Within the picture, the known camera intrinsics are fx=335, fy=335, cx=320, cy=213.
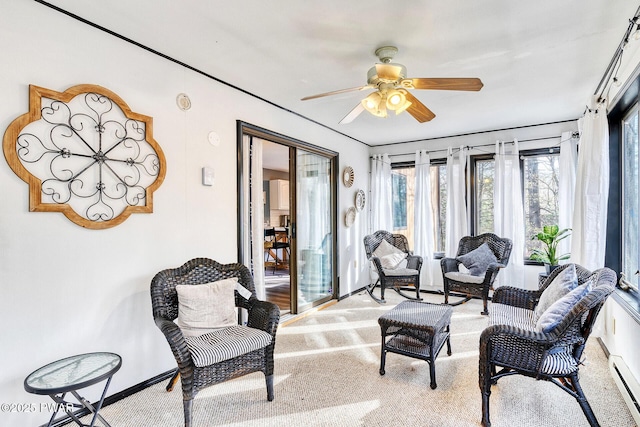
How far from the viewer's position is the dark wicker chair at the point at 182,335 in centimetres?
194

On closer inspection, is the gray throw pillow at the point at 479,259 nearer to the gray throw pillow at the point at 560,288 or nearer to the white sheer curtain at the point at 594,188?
the white sheer curtain at the point at 594,188

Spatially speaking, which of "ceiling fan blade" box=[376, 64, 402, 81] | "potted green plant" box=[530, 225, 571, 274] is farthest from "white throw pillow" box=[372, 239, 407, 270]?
"ceiling fan blade" box=[376, 64, 402, 81]

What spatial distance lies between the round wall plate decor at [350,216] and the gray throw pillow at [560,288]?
9.65 ft

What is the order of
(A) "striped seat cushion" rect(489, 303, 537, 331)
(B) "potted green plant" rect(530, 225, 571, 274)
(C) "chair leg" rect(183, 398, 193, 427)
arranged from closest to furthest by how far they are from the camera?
(C) "chair leg" rect(183, 398, 193, 427) → (A) "striped seat cushion" rect(489, 303, 537, 331) → (B) "potted green plant" rect(530, 225, 571, 274)

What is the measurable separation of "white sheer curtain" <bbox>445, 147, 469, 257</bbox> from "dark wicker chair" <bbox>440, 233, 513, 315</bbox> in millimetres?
253

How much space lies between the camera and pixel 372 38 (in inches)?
88.9

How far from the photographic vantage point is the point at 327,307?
14.8 feet

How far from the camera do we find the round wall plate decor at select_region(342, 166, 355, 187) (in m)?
5.07

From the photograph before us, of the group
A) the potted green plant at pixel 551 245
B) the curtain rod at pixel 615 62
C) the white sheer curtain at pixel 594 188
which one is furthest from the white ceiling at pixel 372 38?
the potted green plant at pixel 551 245

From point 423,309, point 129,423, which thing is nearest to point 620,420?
point 423,309

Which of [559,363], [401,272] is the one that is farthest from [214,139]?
[401,272]

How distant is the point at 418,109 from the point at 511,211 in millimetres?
2923

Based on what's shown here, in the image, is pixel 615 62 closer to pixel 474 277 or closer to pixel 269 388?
pixel 474 277

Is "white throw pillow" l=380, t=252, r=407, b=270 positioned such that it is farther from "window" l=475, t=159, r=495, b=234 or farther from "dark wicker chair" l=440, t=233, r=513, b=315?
"window" l=475, t=159, r=495, b=234
